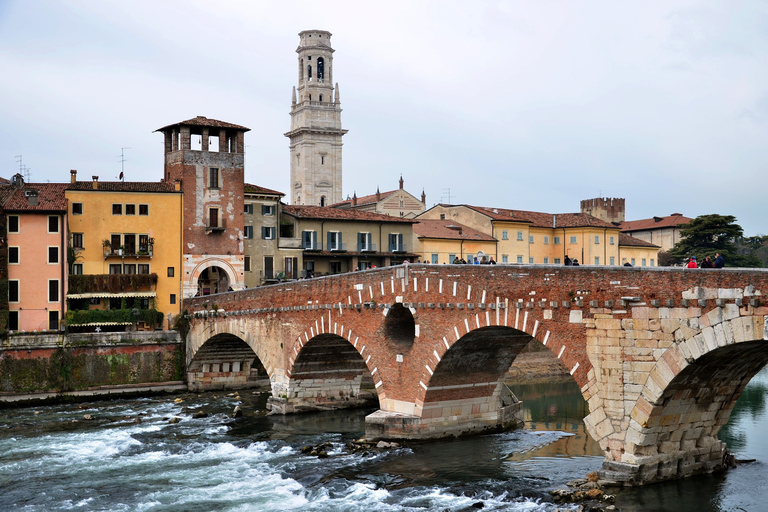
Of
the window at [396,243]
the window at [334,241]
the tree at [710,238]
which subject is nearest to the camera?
the window at [334,241]

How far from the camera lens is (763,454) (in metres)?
26.4

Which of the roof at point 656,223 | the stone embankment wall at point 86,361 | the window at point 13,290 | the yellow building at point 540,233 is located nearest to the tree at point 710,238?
the yellow building at point 540,233

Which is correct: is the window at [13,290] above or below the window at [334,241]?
below

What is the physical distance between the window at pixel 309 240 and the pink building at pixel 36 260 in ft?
53.3

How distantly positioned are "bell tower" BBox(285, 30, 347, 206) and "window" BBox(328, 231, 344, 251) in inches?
1679

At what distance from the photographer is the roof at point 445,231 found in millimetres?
62309

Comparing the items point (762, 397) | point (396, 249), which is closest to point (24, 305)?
point (396, 249)

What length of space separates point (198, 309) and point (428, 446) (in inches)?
858

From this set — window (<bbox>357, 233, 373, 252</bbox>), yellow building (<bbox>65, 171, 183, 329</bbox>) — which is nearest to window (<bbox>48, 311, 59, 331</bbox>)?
yellow building (<bbox>65, 171, 183, 329</bbox>)

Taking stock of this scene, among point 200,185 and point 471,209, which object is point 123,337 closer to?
point 200,185

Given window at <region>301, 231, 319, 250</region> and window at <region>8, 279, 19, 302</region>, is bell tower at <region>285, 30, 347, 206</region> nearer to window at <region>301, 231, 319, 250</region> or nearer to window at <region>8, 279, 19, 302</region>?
window at <region>301, 231, 319, 250</region>

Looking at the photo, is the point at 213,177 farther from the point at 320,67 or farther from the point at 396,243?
the point at 320,67

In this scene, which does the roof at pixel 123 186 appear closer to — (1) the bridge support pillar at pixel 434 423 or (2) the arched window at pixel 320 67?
(1) the bridge support pillar at pixel 434 423

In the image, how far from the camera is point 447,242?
6272 cm
